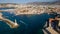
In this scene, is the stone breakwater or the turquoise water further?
the stone breakwater

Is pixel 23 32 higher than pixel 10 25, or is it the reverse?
pixel 10 25

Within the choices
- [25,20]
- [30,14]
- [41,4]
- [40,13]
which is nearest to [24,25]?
[25,20]

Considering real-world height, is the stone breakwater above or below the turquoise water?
above

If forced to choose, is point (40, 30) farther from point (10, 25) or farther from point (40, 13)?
point (10, 25)

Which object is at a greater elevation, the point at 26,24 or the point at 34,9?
the point at 34,9

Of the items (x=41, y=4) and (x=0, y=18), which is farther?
(x=41, y=4)

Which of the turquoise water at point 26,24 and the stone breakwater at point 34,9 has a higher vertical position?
the stone breakwater at point 34,9

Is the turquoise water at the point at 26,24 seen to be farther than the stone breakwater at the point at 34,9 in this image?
No

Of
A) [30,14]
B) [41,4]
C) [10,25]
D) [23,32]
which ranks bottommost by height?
[23,32]
